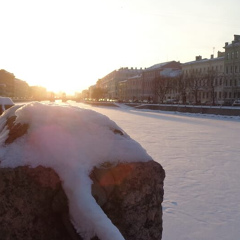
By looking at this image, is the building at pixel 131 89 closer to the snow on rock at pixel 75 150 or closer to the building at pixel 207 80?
the building at pixel 207 80

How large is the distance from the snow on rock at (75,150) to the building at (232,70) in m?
67.1

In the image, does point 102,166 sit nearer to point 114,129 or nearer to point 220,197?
→ point 114,129

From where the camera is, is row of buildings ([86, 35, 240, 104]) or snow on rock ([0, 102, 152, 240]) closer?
snow on rock ([0, 102, 152, 240])

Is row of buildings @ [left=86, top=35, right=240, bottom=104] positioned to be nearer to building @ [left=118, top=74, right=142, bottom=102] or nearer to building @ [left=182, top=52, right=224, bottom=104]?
building @ [left=182, top=52, right=224, bottom=104]

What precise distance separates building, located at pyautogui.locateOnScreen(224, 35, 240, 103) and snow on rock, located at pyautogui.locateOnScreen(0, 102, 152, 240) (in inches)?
2640

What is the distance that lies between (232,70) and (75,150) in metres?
71.2

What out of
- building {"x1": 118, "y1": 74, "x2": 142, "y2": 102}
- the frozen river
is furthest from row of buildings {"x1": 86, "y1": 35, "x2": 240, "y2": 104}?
the frozen river

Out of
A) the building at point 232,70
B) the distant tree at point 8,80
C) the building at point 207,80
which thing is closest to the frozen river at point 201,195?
the building at point 207,80

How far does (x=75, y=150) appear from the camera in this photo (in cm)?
223

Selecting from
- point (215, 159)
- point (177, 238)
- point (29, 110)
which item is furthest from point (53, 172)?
point (215, 159)

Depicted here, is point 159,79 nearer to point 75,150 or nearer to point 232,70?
point 232,70

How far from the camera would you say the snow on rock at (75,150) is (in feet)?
6.42

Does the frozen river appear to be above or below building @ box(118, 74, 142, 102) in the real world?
below

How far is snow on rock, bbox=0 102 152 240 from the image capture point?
1.96 meters
